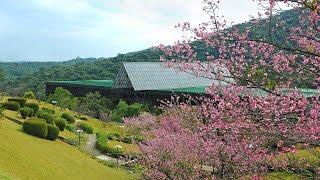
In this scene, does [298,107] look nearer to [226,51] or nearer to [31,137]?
[226,51]

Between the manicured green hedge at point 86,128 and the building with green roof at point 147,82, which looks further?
the building with green roof at point 147,82

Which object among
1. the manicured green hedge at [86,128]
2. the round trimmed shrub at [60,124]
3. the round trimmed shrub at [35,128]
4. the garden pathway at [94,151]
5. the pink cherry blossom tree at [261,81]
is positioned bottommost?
the garden pathway at [94,151]

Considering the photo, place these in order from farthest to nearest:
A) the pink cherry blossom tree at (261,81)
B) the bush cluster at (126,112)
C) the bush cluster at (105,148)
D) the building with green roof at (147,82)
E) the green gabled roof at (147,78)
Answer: the green gabled roof at (147,78)
the building with green roof at (147,82)
the bush cluster at (126,112)
the bush cluster at (105,148)
the pink cherry blossom tree at (261,81)

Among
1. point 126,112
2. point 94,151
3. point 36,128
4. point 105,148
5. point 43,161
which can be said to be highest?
point 36,128

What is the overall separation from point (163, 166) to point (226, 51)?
7.38m

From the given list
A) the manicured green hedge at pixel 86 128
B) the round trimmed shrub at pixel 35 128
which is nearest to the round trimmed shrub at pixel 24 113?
the round trimmed shrub at pixel 35 128

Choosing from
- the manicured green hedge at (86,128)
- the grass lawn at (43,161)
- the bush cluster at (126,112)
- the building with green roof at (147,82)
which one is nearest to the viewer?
the grass lawn at (43,161)

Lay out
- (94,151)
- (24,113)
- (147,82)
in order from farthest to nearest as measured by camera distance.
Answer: (147,82)
(24,113)
(94,151)

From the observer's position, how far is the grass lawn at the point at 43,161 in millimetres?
17734

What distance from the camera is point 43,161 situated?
66.2 ft

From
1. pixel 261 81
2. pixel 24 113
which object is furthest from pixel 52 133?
pixel 261 81

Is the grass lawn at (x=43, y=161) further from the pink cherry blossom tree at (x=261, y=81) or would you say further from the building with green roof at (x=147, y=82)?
the building with green roof at (x=147, y=82)

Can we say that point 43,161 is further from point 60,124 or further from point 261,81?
point 261,81

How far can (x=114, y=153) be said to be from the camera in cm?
2970
